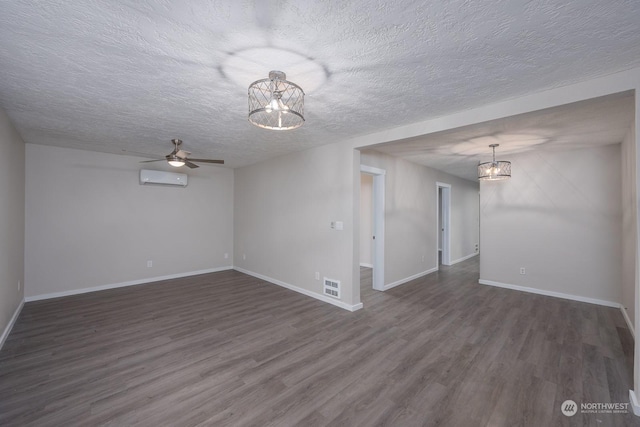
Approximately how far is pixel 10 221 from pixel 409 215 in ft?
20.0

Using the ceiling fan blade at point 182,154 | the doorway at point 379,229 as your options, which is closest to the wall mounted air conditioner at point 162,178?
the ceiling fan blade at point 182,154

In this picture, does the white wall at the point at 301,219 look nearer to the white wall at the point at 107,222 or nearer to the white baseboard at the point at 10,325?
the white wall at the point at 107,222

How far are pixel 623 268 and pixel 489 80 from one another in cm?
A: 394

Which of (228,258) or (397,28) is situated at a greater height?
(397,28)

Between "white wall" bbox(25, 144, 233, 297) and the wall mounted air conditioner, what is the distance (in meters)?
0.18

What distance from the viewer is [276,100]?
183cm

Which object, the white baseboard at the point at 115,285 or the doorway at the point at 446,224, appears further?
the doorway at the point at 446,224

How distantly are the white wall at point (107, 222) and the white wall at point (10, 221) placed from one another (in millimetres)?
320

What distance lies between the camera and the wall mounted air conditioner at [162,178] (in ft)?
16.8

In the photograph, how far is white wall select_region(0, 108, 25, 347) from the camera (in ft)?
9.24

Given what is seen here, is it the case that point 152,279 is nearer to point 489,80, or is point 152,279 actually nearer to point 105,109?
point 105,109

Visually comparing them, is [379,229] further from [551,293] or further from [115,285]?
[115,285]

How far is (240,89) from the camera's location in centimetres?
231

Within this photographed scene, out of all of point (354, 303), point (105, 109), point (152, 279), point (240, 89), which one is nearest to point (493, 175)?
point (354, 303)
